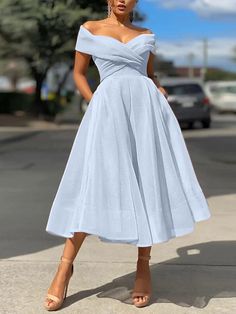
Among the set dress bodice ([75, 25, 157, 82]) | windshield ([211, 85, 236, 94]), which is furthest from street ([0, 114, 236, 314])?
windshield ([211, 85, 236, 94])

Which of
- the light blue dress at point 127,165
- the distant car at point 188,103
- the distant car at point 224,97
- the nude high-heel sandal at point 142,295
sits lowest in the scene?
the distant car at point 224,97

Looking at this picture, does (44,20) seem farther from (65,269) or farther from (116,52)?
(65,269)

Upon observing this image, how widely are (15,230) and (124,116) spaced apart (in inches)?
105

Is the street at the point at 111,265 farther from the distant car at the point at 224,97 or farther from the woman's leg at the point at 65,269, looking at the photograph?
the distant car at the point at 224,97

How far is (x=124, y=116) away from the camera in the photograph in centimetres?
354

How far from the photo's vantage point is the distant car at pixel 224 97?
117 feet

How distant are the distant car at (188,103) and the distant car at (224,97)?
1547 centimetres

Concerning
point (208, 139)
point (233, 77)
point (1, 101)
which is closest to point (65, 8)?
point (208, 139)

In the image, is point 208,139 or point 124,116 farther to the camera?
point 208,139

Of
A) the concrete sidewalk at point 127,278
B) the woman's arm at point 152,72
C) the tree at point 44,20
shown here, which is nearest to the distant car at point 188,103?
the tree at point 44,20

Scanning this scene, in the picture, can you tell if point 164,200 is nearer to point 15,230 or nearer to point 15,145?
point 15,230

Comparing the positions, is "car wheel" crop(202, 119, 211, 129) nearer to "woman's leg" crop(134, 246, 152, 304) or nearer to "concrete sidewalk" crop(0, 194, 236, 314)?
"concrete sidewalk" crop(0, 194, 236, 314)

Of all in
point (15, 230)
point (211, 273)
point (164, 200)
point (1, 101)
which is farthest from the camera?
point (1, 101)

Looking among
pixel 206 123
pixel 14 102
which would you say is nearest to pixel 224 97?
pixel 14 102
